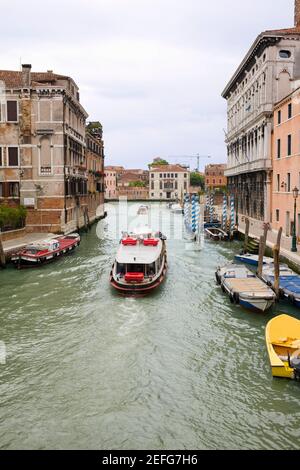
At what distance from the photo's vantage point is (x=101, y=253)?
1128 inches

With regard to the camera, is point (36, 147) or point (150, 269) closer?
point (150, 269)

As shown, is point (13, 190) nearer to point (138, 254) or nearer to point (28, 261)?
point (28, 261)

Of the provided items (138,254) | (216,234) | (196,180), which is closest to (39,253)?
(138,254)

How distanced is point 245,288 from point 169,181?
108029mm

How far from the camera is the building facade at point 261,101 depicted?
33.1 metres

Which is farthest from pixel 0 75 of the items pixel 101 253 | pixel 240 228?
pixel 240 228

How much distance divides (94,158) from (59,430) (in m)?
46.4

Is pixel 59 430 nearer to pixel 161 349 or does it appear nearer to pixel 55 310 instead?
pixel 161 349

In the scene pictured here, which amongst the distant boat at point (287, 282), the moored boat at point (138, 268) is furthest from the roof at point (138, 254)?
the distant boat at point (287, 282)

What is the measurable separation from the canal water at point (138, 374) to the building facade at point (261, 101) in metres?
18.0

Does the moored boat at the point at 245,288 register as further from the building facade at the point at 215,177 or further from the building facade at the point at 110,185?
the building facade at the point at 110,185

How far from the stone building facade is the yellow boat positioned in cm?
2233

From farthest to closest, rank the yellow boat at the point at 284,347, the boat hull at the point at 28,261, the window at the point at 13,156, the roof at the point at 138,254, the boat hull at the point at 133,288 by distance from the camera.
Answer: the window at the point at 13,156 < the boat hull at the point at 28,261 < the roof at the point at 138,254 < the boat hull at the point at 133,288 < the yellow boat at the point at 284,347

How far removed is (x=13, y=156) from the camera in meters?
31.6
